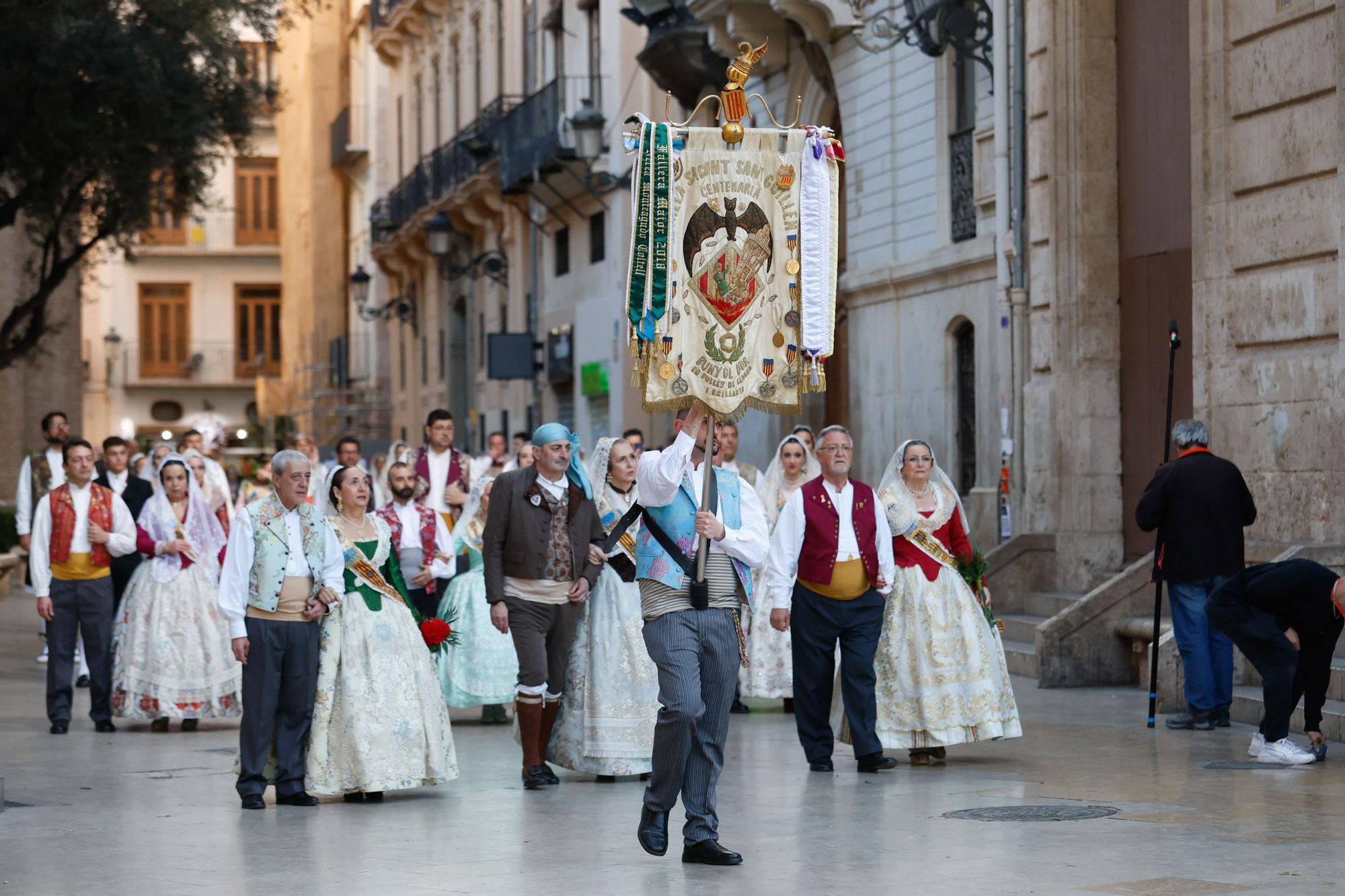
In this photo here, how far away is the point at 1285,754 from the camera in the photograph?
A: 35.9 ft

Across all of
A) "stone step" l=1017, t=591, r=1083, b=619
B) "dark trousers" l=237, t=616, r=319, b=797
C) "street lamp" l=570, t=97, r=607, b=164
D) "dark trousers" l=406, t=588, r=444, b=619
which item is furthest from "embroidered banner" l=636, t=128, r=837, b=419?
"street lamp" l=570, t=97, r=607, b=164

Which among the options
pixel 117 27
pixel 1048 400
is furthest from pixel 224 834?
Result: pixel 117 27

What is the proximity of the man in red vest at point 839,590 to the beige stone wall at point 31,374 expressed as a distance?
1540cm

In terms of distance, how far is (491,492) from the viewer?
1127 centimetres

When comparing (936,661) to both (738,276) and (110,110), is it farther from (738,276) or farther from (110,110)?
(110,110)

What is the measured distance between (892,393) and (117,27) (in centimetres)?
864

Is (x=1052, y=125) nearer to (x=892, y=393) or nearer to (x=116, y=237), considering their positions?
(x=892, y=393)

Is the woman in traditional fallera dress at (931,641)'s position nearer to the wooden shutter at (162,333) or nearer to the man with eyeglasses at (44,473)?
the man with eyeglasses at (44,473)

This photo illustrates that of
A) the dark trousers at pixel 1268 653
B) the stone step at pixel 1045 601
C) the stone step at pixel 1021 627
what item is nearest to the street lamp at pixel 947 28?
the stone step at pixel 1045 601

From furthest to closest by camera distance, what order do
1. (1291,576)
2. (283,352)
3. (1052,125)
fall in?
(283,352) → (1052,125) → (1291,576)

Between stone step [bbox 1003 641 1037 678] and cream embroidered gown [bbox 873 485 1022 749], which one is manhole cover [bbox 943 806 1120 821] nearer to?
cream embroidered gown [bbox 873 485 1022 749]

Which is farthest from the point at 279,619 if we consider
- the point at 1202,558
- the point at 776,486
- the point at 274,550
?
the point at 1202,558

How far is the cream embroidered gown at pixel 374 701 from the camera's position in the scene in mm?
10391

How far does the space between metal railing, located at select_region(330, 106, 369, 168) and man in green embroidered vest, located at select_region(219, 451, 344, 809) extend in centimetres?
4412
